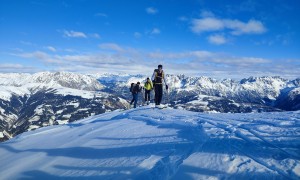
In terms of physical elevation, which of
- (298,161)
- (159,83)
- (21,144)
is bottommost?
(21,144)

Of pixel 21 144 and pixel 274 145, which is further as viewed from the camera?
pixel 21 144

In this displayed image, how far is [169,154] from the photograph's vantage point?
35.2 feet

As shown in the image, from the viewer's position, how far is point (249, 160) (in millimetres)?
9273

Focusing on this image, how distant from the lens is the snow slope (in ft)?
29.1

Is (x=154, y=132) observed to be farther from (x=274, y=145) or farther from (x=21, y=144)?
(x=21, y=144)

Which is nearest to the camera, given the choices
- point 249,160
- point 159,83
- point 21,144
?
point 249,160

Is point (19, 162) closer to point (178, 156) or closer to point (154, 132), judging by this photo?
point (154, 132)

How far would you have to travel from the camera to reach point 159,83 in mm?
24281

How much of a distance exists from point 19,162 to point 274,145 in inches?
438

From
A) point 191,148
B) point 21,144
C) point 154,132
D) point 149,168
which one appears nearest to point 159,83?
point 154,132

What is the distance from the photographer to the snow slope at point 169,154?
29.1 feet

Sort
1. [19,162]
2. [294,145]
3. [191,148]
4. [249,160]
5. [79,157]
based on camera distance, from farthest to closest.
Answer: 1. [19,162]
2. [79,157]
3. [191,148]
4. [294,145]
5. [249,160]

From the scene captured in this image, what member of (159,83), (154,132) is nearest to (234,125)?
(154,132)

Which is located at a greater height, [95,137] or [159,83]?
[159,83]
